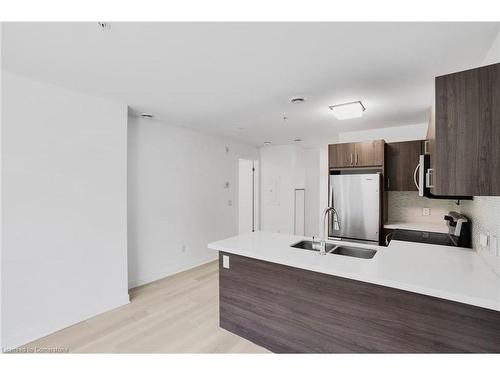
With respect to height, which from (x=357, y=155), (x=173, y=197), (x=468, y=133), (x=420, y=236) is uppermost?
(x=357, y=155)

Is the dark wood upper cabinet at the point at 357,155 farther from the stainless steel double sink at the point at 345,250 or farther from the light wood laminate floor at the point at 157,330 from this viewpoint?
the light wood laminate floor at the point at 157,330

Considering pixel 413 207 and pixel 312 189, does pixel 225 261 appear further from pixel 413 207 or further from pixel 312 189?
pixel 312 189

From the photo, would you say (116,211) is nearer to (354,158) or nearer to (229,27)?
(229,27)

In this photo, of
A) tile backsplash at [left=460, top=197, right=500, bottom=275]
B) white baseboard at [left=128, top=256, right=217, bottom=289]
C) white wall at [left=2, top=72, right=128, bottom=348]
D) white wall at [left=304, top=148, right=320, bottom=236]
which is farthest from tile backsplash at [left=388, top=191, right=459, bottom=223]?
white wall at [left=2, top=72, right=128, bottom=348]

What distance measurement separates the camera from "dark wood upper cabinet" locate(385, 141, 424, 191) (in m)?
3.57

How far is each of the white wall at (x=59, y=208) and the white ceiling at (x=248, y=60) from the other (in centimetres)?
27

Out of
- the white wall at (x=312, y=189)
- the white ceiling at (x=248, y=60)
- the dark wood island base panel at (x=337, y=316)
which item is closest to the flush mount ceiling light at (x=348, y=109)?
the white ceiling at (x=248, y=60)

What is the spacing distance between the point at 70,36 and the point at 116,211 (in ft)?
6.02

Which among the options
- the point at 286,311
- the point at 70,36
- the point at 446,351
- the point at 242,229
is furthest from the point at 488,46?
the point at 242,229

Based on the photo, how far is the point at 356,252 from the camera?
2191 mm

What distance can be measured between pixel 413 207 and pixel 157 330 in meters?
3.87

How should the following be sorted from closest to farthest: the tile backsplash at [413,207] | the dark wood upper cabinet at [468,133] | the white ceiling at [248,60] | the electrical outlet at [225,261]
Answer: the dark wood upper cabinet at [468,133] → the white ceiling at [248,60] → the electrical outlet at [225,261] → the tile backsplash at [413,207]

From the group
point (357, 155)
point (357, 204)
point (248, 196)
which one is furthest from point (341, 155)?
point (248, 196)

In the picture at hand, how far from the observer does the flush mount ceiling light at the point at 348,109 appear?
9.29 ft
